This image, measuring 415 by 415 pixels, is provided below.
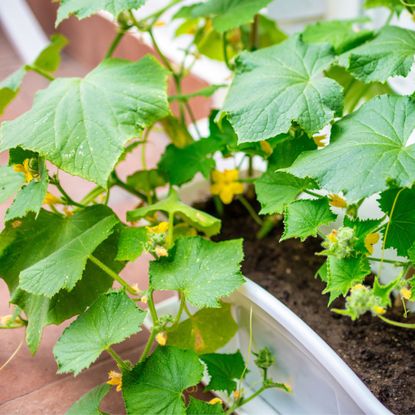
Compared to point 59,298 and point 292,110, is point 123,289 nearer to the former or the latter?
point 59,298

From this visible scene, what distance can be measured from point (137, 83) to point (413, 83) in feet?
1.69

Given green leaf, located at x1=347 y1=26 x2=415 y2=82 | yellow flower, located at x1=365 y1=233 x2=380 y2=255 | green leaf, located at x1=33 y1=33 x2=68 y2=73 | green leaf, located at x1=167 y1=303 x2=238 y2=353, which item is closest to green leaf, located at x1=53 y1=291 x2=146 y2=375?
green leaf, located at x1=167 y1=303 x2=238 y2=353

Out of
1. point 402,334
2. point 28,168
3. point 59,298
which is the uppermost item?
point 28,168

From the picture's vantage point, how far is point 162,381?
0.57 meters

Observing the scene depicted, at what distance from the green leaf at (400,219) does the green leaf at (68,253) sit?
0.94 ft

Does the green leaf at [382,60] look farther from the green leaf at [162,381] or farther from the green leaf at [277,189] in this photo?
the green leaf at [162,381]

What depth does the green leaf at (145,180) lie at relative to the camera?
0.86 meters

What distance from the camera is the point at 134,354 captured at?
0.80 m

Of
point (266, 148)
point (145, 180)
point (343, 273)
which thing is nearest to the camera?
point (343, 273)

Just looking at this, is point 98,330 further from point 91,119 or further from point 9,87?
point 9,87

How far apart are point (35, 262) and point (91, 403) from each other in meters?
0.18

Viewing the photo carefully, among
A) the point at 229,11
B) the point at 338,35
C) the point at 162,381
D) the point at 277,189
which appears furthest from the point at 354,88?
the point at 162,381

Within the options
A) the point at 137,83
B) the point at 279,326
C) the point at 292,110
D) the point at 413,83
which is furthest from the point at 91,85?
the point at 413,83

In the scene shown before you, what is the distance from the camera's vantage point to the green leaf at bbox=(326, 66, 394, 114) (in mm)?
838
